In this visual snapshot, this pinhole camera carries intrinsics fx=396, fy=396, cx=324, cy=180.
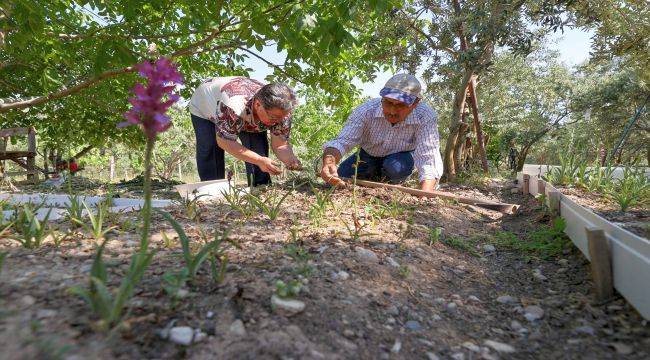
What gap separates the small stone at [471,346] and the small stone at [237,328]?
0.74m

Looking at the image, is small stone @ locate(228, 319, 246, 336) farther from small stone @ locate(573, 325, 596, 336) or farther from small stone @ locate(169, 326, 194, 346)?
small stone @ locate(573, 325, 596, 336)

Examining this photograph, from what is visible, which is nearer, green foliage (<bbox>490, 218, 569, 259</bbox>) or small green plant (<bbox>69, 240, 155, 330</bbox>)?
small green plant (<bbox>69, 240, 155, 330</bbox>)

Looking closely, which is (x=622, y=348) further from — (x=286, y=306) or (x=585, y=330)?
(x=286, y=306)

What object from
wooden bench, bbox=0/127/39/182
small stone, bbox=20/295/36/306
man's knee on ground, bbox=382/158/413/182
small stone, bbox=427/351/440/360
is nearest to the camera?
small stone, bbox=20/295/36/306

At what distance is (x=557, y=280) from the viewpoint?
6.34ft

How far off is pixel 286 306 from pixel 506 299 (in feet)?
3.38

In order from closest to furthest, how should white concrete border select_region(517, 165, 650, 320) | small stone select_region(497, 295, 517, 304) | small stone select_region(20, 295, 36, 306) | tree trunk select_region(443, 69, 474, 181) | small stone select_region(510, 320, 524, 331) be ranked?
small stone select_region(20, 295, 36, 306), white concrete border select_region(517, 165, 650, 320), small stone select_region(510, 320, 524, 331), small stone select_region(497, 295, 517, 304), tree trunk select_region(443, 69, 474, 181)

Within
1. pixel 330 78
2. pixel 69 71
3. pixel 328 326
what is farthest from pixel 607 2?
pixel 69 71

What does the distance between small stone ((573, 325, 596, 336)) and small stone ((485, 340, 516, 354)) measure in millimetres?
289

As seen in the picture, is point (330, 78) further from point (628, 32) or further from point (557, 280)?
point (557, 280)

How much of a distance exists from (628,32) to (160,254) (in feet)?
20.6

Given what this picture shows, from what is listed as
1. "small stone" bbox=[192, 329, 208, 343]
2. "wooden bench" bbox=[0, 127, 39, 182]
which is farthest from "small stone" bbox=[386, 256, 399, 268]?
"wooden bench" bbox=[0, 127, 39, 182]

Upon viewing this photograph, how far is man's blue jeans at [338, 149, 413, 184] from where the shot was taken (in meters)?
4.13

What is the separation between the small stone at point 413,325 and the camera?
4.48ft
